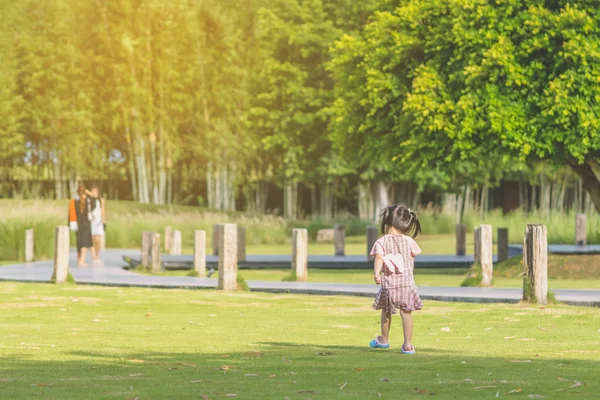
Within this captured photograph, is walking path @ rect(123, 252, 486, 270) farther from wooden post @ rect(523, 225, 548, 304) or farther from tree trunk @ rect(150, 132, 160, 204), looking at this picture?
tree trunk @ rect(150, 132, 160, 204)

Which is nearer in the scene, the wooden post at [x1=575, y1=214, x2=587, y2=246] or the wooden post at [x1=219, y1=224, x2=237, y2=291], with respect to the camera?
the wooden post at [x1=219, y1=224, x2=237, y2=291]

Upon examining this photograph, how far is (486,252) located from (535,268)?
425cm

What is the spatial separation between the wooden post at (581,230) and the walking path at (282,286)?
47.9ft

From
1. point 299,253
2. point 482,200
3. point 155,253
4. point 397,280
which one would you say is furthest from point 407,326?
point 482,200

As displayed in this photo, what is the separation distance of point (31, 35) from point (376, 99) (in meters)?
41.9

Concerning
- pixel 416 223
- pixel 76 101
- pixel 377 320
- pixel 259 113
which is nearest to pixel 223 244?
pixel 377 320

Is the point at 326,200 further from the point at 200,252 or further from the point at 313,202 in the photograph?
the point at 200,252

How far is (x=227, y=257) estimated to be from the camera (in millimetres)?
23312

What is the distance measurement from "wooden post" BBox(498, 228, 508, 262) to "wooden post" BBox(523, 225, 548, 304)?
1238 cm

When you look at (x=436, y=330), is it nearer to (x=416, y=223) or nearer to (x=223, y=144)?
(x=416, y=223)

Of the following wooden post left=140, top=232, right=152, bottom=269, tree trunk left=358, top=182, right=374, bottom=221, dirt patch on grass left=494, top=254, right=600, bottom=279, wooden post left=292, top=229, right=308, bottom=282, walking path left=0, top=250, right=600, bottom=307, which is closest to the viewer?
walking path left=0, top=250, right=600, bottom=307

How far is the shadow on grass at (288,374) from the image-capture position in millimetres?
10117

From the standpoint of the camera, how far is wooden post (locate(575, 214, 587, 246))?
38812mm

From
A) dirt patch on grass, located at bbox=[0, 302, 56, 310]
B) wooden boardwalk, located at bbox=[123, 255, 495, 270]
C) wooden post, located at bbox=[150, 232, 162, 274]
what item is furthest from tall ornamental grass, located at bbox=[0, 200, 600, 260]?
dirt patch on grass, located at bbox=[0, 302, 56, 310]
